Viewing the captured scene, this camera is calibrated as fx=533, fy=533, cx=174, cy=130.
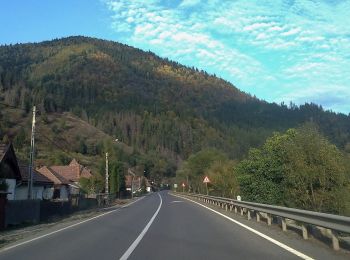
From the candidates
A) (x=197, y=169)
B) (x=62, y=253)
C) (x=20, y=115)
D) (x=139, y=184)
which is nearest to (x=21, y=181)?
(x=62, y=253)

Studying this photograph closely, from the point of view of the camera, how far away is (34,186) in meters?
49.8

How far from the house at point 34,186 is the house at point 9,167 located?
184 centimetres

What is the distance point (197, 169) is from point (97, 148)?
200 ft

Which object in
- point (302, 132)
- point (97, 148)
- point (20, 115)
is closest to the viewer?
point (302, 132)

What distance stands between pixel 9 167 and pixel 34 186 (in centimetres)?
1046

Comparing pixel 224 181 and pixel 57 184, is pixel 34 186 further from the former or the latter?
pixel 224 181

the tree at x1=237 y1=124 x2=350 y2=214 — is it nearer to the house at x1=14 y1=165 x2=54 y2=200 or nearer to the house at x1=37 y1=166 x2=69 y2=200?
the house at x1=14 y1=165 x2=54 y2=200

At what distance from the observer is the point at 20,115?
13725 centimetres

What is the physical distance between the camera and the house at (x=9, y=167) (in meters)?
37.1

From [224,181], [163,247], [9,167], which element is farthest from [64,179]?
[163,247]

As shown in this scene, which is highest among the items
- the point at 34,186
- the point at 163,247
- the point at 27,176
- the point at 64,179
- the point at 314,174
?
the point at 64,179

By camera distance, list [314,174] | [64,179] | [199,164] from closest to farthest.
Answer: [314,174] < [64,179] < [199,164]

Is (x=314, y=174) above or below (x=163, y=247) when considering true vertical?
above

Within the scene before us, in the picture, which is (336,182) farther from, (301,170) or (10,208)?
(10,208)
